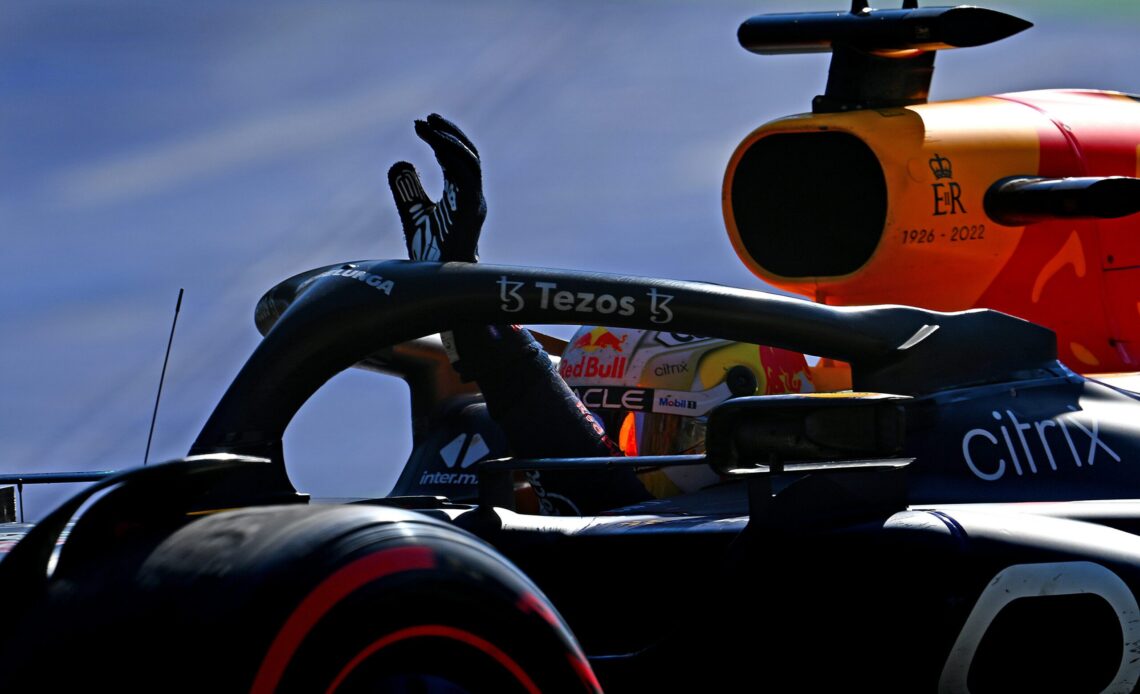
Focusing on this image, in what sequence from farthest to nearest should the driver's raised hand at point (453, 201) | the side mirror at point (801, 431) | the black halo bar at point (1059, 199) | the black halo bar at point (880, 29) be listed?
1. the black halo bar at point (880, 29)
2. the black halo bar at point (1059, 199)
3. the driver's raised hand at point (453, 201)
4. the side mirror at point (801, 431)

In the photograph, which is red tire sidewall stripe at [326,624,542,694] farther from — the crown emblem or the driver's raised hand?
the crown emblem

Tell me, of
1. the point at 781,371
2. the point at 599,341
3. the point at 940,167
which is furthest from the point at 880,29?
the point at 599,341

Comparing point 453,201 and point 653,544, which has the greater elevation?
point 453,201

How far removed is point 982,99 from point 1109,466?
6.90ft

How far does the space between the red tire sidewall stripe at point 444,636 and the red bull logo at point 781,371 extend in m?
2.97

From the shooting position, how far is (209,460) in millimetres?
1684

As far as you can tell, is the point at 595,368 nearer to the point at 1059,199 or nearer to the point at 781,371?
the point at 781,371

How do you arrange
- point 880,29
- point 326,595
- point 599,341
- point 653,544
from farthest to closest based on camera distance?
point 880,29 < point 599,341 < point 653,544 < point 326,595

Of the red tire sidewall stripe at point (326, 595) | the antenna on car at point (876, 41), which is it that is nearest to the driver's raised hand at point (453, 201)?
the antenna on car at point (876, 41)

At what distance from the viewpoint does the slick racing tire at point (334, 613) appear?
4.75 feet

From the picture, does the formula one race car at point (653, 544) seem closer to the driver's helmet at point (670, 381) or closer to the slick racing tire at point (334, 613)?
the slick racing tire at point (334, 613)

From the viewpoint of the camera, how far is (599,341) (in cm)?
473

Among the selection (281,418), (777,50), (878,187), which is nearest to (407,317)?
(281,418)

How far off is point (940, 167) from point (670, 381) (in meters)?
1.16
